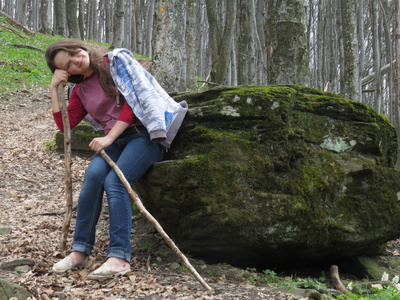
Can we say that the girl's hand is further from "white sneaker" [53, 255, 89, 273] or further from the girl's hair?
"white sneaker" [53, 255, 89, 273]

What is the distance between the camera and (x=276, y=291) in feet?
10.1

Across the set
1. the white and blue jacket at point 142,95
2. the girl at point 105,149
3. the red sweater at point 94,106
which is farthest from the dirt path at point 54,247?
the red sweater at point 94,106

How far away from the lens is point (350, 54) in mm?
8164

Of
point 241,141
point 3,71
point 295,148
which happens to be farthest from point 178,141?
point 3,71

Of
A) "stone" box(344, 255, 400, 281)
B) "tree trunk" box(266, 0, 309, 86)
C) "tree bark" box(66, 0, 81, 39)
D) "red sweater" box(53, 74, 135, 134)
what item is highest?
"tree bark" box(66, 0, 81, 39)

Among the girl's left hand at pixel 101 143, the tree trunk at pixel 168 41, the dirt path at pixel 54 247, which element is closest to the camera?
the dirt path at pixel 54 247

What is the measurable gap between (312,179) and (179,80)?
127 inches

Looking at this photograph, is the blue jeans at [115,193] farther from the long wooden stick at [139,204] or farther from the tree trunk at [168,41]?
the tree trunk at [168,41]

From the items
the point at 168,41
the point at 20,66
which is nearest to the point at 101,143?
the point at 168,41

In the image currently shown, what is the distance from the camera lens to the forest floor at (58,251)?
292cm

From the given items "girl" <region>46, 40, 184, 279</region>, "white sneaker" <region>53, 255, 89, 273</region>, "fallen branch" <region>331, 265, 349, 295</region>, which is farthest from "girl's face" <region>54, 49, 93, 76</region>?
"fallen branch" <region>331, 265, 349, 295</region>

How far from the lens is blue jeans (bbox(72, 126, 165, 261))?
10.7 feet

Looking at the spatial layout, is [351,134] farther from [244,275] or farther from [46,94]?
[46,94]

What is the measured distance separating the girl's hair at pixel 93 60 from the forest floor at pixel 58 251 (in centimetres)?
161
